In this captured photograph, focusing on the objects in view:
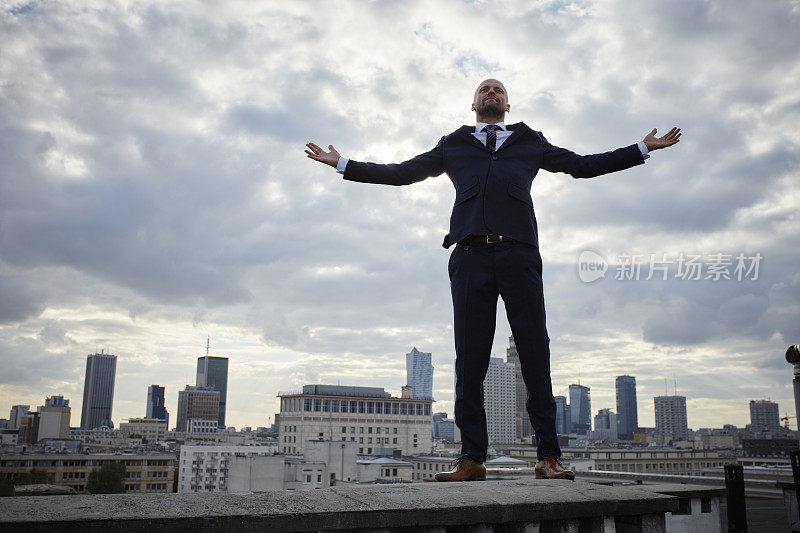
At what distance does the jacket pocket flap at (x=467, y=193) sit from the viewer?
5891 mm

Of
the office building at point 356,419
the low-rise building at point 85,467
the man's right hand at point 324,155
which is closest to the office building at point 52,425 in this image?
the office building at point 356,419

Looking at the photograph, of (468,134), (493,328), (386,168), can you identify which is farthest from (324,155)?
(493,328)

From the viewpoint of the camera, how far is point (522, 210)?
19.0 ft

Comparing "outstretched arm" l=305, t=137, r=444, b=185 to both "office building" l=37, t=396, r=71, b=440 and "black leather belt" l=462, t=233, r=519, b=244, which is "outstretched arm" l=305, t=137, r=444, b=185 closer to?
"black leather belt" l=462, t=233, r=519, b=244

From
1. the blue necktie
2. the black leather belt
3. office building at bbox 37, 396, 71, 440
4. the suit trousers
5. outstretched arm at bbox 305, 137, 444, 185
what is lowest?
office building at bbox 37, 396, 71, 440

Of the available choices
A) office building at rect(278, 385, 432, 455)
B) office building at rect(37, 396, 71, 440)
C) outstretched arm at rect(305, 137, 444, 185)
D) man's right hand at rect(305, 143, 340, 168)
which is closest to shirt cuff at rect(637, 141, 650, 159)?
outstretched arm at rect(305, 137, 444, 185)

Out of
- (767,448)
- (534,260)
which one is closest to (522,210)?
(534,260)

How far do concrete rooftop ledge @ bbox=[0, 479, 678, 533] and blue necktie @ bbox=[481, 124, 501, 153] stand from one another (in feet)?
10.9

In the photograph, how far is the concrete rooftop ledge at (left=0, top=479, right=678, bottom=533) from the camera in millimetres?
2754

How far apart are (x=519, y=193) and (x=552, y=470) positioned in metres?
2.53

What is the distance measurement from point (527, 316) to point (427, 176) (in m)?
1.81

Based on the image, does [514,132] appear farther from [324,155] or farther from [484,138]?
[324,155]

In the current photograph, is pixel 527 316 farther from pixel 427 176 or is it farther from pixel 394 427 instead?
pixel 394 427

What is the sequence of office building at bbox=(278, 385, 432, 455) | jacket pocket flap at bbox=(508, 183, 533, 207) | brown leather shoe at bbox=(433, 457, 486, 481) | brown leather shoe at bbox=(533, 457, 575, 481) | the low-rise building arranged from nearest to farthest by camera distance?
brown leather shoe at bbox=(533, 457, 575, 481) < brown leather shoe at bbox=(433, 457, 486, 481) < jacket pocket flap at bbox=(508, 183, 533, 207) < the low-rise building < office building at bbox=(278, 385, 432, 455)
